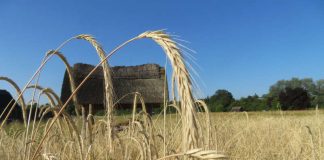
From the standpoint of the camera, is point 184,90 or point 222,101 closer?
point 184,90

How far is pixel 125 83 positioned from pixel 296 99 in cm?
1235

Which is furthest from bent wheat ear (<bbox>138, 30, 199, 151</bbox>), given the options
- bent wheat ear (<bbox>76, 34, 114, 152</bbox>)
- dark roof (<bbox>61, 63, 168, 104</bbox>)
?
dark roof (<bbox>61, 63, 168, 104</bbox>)

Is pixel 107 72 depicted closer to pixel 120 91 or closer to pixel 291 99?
pixel 120 91

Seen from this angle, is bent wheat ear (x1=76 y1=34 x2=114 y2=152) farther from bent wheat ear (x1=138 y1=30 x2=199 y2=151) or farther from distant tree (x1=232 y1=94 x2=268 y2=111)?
distant tree (x1=232 y1=94 x2=268 y2=111)

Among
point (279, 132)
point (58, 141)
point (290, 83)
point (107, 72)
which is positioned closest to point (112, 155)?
point (107, 72)

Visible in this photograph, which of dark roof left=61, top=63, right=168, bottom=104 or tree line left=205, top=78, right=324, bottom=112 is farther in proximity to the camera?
tree line left=205, top=78, right=324, bottom=112

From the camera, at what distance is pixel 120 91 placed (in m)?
22.2

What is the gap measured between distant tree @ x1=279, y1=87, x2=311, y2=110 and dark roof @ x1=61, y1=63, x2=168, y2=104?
10157 millimetres

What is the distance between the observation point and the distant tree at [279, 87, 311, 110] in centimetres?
2685

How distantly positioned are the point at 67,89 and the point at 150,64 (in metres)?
4.75

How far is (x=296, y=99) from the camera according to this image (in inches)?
1091

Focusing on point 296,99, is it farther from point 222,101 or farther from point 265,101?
point 222,101

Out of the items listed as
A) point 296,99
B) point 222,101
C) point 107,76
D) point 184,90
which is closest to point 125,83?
point 222,101

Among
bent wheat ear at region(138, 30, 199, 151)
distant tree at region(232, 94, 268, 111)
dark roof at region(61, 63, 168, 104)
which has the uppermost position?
dark roof at region(61, 63, 168, 104)
